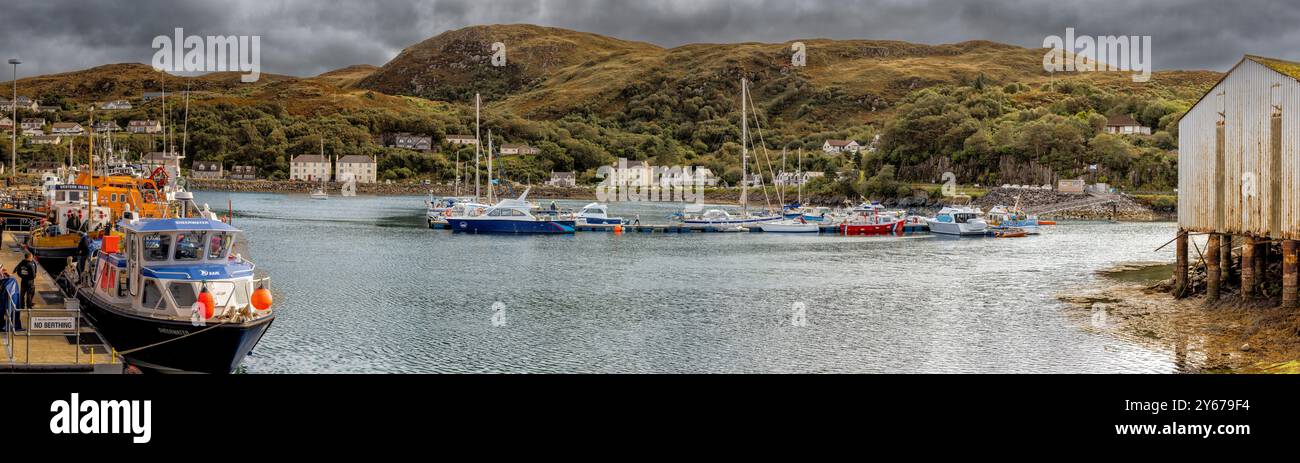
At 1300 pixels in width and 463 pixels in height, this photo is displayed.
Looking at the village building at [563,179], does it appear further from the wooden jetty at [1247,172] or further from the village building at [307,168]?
the wooden jetty at [1247,172]

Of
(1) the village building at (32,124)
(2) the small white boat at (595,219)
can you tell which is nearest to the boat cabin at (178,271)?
(2) the small white boat at (595,219)

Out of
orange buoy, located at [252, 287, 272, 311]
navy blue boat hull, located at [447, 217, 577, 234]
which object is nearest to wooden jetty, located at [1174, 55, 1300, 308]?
orange buoy, located at [252, 287, 272, 311]

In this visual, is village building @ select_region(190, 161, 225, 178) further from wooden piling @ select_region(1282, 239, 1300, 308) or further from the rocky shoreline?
wooden piling @ select_region(1282, 239, 1300, 308)

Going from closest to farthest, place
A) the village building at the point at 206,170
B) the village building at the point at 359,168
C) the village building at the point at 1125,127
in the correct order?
the village building at the point at 1125,127
the village building at the point at 206,170
the village building at the point at 359,168

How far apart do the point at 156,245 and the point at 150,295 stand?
97cm

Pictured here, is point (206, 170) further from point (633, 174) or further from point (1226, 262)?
point (1226, 262)

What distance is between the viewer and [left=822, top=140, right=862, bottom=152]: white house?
18050 centimetres

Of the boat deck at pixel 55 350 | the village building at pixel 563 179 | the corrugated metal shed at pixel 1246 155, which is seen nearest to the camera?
the boat deck at pixel 55 350

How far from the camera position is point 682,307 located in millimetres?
31562

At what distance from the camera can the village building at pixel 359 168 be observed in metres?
193

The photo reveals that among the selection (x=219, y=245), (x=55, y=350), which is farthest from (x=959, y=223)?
(x=55, y=350)

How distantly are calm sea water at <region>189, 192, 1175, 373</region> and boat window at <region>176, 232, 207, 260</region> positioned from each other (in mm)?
2886

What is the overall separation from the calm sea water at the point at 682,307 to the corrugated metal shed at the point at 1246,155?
4760 mm
